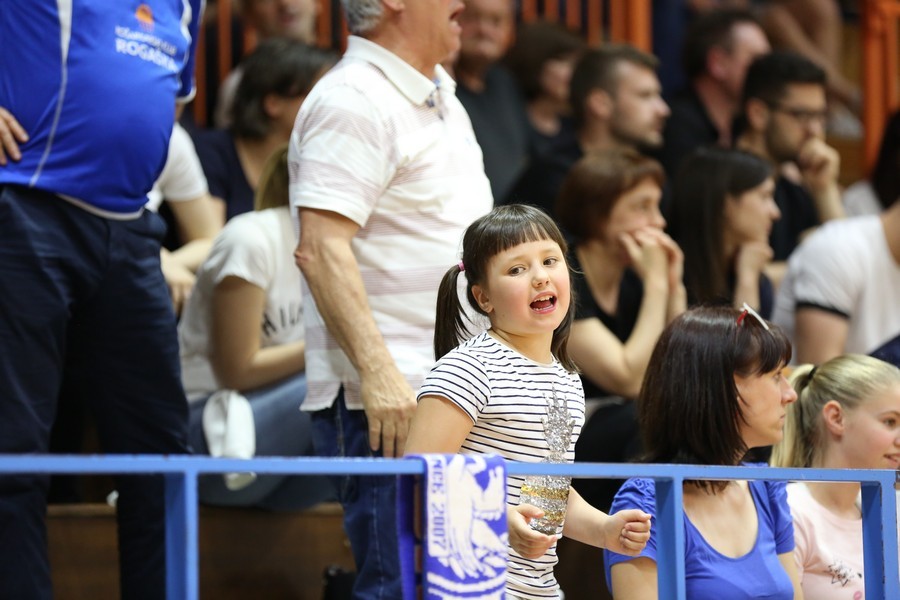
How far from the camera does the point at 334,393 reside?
94.6 inches

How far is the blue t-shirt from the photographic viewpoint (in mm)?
2182

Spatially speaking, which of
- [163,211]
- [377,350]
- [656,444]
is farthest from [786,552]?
[163,211]

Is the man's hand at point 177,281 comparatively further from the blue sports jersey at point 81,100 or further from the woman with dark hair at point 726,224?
the woman with dark hair at point 726,224

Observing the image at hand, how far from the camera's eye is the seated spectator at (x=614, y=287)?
337cm

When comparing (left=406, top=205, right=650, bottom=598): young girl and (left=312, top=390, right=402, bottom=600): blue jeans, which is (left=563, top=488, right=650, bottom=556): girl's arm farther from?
(left=312, top=390, right=402, bottom=600): blue jeans

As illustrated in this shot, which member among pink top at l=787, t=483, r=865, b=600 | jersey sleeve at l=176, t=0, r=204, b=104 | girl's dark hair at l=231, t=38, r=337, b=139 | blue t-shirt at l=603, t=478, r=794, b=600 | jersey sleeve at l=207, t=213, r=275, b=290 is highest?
jersey sleeve at l=176, t=0, r=204, b=104

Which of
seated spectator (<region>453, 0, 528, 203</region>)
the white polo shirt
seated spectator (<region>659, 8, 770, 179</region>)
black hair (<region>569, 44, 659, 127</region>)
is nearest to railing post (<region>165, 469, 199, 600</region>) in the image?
the white polo shirt

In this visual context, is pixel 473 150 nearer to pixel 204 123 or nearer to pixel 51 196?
pixel 51 196

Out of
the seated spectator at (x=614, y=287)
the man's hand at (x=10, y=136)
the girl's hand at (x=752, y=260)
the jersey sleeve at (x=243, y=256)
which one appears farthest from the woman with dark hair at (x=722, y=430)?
the girl's hand at (x=752, y=260)

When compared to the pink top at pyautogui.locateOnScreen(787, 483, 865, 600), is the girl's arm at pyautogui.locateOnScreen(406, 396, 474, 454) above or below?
above

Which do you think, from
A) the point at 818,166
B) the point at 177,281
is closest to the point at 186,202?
the point at 177,281

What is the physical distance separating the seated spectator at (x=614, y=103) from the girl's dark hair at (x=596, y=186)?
0.83 meters

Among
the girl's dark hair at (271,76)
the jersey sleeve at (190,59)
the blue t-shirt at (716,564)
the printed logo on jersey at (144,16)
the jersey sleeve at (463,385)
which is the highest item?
the printed logo on jersey at (144,16)

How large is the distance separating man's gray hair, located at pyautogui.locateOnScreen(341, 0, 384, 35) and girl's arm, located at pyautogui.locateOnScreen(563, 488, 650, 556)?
1030 mm
